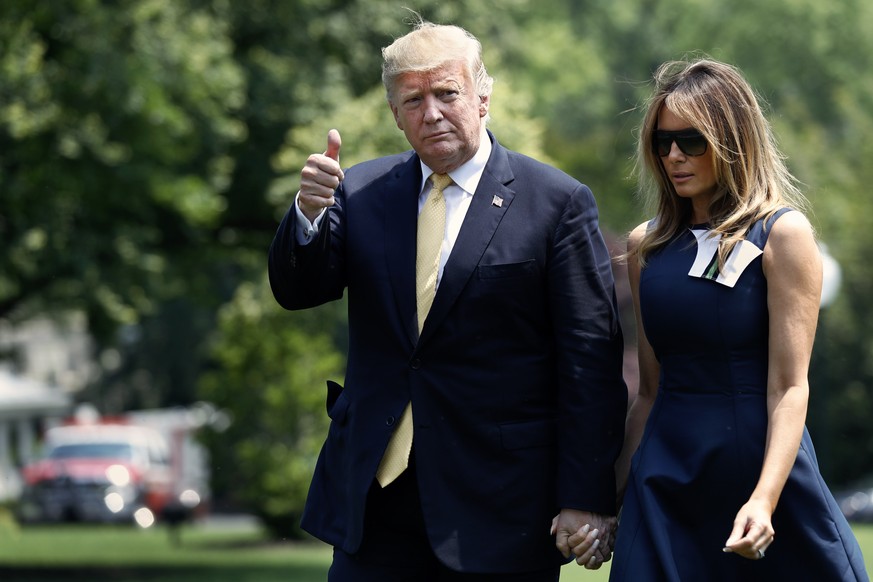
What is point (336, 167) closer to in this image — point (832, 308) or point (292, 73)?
point (292, 73)

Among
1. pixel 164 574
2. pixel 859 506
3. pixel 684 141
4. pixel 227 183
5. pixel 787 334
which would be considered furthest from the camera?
pixel 859 506

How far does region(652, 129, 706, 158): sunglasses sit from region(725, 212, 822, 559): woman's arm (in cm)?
30

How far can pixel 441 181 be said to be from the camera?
4.38 metres

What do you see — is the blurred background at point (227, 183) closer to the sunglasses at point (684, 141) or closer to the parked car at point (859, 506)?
the sunglasses at point (684, 141)

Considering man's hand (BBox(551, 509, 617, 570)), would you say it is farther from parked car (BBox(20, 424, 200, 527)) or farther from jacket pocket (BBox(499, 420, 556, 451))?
parked car (BBox(20, 424, 200, 527))

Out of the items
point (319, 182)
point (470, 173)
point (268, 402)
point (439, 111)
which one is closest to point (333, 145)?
point (319, 182)

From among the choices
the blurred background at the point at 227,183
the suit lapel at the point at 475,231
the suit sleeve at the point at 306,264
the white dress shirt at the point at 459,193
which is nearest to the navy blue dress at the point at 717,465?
the suit lapel at the point at 475,231

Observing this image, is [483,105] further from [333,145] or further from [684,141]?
[684,141]

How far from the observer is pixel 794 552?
3.88 meters

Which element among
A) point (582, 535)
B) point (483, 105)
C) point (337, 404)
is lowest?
point (582, 535)

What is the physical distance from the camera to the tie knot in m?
4.37

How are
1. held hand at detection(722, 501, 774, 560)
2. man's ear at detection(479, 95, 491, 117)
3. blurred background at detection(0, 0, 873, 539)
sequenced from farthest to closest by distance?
blurred background at detection(0, 0, 873, 539)
man's ear at detection(479, 95, 491, 117)
held hand at detection(722, 501, 774, 560)

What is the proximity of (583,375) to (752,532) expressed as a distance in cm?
73

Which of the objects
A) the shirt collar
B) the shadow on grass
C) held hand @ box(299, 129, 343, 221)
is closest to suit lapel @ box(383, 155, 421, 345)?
the shirt collar
